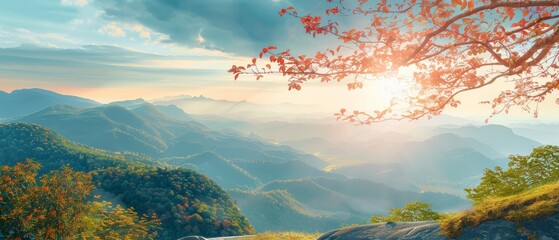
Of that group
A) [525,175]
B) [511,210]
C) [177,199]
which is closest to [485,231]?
[511,210]

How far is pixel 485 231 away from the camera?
28.1ft

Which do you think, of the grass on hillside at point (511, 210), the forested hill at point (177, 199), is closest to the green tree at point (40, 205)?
the grass on hillside at point (511, 210)

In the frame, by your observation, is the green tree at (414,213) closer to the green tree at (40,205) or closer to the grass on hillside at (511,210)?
the grass on hillside at (511,210)

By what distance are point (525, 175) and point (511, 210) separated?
413 inches

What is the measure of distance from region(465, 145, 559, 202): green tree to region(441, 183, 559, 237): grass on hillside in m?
7.90

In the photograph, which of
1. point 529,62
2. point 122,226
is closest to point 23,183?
point 122,226

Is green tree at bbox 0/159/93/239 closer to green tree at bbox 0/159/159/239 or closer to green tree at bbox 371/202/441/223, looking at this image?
green tree at bbox 0/159/159/239

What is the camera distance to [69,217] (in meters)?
18.3

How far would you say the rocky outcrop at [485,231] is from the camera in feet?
26.1

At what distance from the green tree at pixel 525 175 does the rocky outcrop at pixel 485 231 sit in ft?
25.5

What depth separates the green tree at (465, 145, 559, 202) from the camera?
54.1 ft

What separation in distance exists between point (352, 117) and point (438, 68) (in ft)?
9.62

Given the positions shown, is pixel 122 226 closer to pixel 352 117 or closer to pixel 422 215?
pixel 422 215

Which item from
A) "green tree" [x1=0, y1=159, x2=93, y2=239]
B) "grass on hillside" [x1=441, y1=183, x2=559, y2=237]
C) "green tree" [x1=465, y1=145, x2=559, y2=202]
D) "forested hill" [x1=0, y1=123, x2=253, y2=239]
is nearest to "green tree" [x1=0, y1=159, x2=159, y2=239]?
"green tree" [x1=0, y1=159, x2=93, y2=239]
